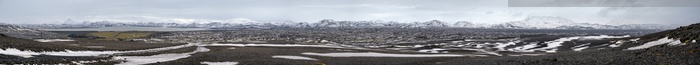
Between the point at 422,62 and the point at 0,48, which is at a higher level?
the point at 0,48

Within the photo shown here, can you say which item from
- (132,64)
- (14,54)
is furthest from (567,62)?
(14,54)

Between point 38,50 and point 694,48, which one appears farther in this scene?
point 38,50

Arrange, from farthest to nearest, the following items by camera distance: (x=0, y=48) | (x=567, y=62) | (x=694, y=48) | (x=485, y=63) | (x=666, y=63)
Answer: (x=0, y=48) → (x=485, y=63) → (x=567, y=62) → (x=694, y=48) → (x=666, y=63)

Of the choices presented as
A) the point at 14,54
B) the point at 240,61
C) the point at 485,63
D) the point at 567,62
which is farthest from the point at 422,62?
the point at 14,54

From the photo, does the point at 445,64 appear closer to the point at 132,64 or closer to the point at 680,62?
the point at 680,62

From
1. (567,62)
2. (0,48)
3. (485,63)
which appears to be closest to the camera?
(567,62)

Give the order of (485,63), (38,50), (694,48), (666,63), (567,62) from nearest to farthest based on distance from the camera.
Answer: (666,63), (694,48), (567,62), (485,63), (38,50)

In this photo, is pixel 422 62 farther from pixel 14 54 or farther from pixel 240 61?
pixel 14 54

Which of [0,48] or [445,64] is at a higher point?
[0,48]

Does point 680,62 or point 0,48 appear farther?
point 0,48
